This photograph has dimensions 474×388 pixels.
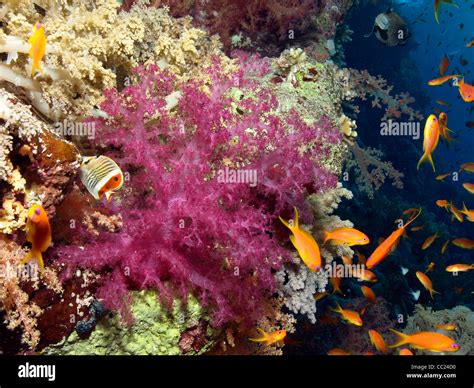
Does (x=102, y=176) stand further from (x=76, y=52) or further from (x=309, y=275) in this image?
(x=309, y=275)

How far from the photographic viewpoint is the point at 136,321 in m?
2.78

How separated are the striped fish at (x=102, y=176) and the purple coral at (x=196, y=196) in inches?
18.8

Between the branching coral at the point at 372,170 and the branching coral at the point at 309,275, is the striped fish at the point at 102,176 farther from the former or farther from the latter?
the branching coral at the point at 372,170

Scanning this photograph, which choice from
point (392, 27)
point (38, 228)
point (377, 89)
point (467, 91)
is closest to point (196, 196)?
point (38, 228)

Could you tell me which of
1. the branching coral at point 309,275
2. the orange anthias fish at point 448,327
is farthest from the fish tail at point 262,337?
the orange anthias fish at point 448,327

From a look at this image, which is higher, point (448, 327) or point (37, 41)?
point (37, 41)

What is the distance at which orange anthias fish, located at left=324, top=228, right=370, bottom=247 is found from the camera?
10.3ft

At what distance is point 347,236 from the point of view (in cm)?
319

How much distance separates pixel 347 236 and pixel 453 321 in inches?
169

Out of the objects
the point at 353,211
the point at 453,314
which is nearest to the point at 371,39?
the point at 353,211

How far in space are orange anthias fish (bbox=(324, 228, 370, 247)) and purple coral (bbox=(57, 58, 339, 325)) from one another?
1.48 ft

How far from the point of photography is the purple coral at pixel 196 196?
257cm

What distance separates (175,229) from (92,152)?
112cm
